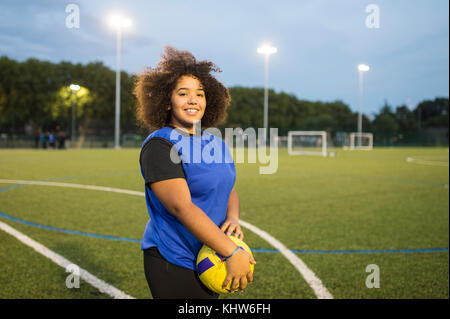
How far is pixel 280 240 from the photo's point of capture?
5340 millimetres

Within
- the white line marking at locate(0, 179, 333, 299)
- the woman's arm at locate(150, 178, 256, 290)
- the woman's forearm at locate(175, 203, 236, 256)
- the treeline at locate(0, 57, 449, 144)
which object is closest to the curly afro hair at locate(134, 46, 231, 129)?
the woman's arm at locate(150, 178, 256, 290)

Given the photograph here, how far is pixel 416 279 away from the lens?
3977 mm

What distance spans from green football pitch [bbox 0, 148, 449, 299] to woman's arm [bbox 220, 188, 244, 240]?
193cm

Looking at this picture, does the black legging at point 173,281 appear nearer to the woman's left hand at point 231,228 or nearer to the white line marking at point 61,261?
the woman's left hand at point 231,228

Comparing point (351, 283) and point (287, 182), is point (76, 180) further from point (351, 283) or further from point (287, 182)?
point (351, 283)

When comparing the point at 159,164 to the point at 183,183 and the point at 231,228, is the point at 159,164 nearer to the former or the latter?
the point at 183,183

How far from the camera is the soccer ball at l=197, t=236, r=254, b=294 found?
1620 mm

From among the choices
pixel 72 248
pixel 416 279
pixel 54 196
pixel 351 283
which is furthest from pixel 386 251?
pixel 54 196

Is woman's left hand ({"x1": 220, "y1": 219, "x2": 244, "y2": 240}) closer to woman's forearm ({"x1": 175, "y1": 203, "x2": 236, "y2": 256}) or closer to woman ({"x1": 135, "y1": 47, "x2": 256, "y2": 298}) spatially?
woman ({"x1": 135, "y1": 47, "x2": 256, "y2": 298})

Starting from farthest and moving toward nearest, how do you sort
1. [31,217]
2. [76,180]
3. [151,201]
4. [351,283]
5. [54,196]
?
[76,180], [54,196], [31,217], [351,283], [151,201]

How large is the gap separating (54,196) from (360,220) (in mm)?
6966

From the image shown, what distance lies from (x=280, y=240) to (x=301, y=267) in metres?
1.07
